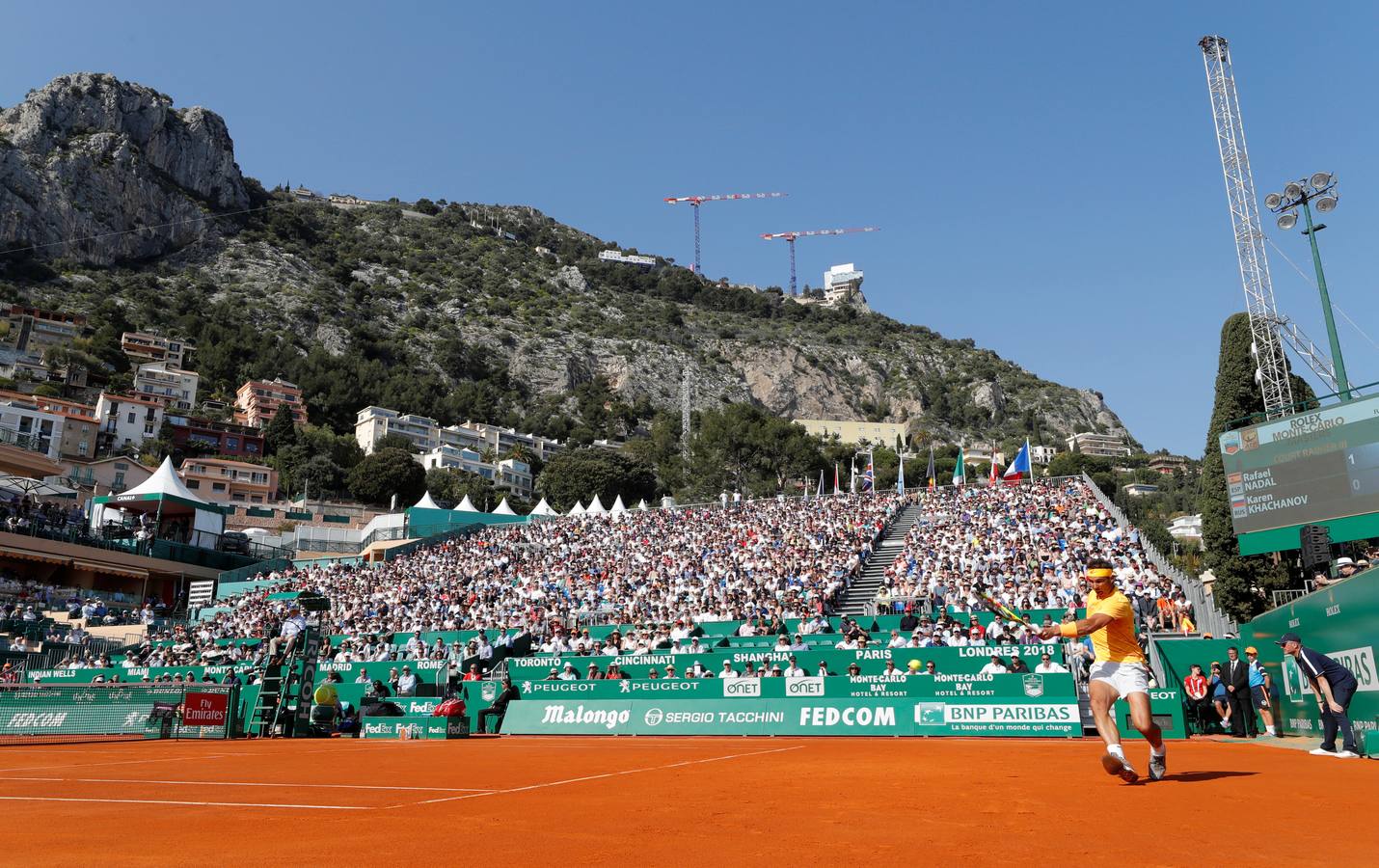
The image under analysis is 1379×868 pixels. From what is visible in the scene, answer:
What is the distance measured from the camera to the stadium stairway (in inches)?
1170

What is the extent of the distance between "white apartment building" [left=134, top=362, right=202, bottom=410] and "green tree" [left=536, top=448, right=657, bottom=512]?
46365 mm

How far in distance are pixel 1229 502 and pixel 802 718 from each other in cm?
1899

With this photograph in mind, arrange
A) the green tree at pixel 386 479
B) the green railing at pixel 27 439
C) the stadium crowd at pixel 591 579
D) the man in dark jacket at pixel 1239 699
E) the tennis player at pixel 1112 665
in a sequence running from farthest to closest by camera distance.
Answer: the green tree at pixel 386 479 < the green railing at pixel 27 439 < the stadium crowd at pixel 591 579 < the man in dark jacket at pixel 1239 699 < the tennis player at pixel 1112 665

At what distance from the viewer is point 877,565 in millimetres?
33531

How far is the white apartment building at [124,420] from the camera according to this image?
105 m

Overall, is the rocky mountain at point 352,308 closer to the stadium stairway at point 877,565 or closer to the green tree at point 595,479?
the green tree at point 595,479

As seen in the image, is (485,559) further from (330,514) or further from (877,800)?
(330,514)

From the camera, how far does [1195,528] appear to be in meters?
91.8

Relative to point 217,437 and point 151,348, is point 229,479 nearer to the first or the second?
point 217,437

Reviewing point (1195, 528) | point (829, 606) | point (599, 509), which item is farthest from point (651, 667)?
point (1195, 528)

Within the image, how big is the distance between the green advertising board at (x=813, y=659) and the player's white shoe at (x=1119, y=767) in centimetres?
1188

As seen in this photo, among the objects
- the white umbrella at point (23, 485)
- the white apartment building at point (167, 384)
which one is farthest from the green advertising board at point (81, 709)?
the white apartment building at point (167, 384)

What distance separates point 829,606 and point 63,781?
2149 centimetres

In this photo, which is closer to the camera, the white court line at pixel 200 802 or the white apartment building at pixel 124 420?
the white court line at pixel 200 802
